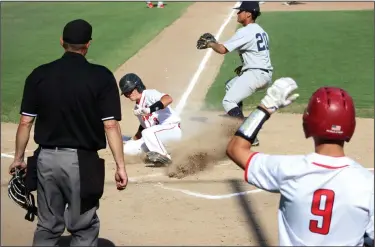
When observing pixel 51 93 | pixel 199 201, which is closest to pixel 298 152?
pixel 199 201

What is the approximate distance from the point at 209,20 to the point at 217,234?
808 inches

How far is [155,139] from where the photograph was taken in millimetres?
8062

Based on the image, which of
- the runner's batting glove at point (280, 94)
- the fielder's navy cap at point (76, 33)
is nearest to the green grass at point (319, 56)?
the fielder's navy cap at point (76, 33)

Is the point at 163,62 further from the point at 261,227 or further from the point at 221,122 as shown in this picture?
the point at 261,227

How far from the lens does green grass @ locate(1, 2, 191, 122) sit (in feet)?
51.5

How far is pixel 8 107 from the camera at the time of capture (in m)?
12.0

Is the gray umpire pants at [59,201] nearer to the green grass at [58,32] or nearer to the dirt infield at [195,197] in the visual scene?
the dirt infield at [195,197]

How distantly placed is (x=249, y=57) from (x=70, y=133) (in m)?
5.01

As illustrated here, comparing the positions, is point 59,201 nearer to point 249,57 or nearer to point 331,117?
point 331,117

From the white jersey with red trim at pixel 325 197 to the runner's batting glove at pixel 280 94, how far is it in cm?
29

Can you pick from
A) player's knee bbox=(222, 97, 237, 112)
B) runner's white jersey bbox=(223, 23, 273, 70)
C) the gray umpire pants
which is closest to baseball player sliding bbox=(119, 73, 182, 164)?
player's knee bbox=(222, 97, 237, 112)

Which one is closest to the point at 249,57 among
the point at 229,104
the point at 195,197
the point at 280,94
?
the point at 229,104

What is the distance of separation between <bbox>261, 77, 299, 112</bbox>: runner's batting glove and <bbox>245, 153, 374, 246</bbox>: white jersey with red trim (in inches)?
11.3

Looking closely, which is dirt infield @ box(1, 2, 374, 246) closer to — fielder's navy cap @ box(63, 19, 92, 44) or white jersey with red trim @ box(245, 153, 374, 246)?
fielder's navy cap @ box(63, 19, 92, 44)
